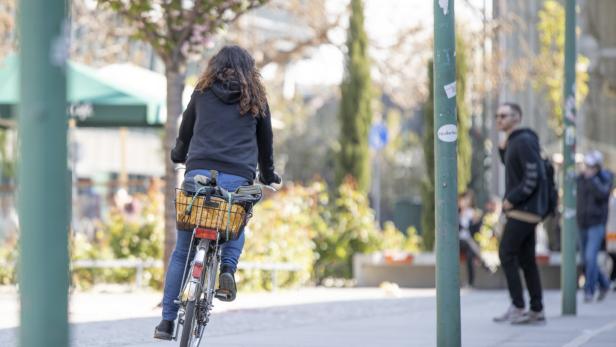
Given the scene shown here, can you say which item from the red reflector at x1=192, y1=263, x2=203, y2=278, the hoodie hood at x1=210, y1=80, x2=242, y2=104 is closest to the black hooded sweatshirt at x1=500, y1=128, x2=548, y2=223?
the hoodie hood at x1=210, y1=80, x2=242, y2=104

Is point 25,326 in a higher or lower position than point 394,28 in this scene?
lower

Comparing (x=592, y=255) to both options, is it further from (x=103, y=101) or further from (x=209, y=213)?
(x=209, y=213)

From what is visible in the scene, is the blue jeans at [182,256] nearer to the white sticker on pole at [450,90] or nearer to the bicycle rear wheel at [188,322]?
the bicycle rear wheel at [188,322]

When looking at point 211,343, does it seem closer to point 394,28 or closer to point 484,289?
point 484,289

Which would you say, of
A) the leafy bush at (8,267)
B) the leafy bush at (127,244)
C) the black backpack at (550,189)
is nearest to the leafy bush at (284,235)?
the leafy bush at (127,244)

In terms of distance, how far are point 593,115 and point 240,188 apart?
1512 inches

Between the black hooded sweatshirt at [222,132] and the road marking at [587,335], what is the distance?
120 inches

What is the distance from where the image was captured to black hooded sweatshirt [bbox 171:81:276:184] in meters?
6.77

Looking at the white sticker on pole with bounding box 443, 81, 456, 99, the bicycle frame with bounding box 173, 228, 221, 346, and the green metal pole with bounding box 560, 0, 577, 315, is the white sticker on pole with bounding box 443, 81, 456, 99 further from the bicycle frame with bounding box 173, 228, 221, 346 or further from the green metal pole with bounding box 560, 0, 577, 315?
the green metal pole with bounding box 560, 0, 577, 315

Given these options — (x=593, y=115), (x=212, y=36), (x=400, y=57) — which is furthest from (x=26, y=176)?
(x=593, y=115)

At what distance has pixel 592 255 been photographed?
15.7 m

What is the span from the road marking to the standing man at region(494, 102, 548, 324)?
54 cm

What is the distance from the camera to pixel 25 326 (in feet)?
10.3

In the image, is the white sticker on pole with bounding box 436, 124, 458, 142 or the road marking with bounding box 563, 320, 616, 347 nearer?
the white sticker on pole with bounding box 436, 124, 458, 142
